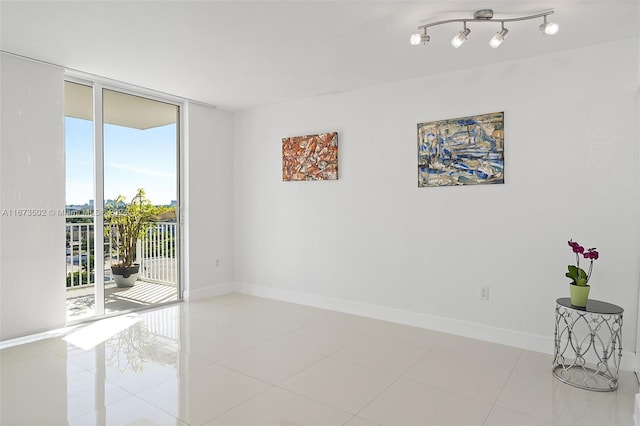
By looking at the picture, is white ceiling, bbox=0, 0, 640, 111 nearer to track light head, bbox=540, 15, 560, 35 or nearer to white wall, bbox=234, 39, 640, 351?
track light head, bbox=540, 15, 560, 35

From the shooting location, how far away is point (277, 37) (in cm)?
292

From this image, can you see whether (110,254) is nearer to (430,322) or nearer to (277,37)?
(277,37)

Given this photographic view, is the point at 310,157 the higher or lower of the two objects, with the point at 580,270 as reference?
higher

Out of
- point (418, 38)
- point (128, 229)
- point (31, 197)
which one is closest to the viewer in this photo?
point (418, 38)

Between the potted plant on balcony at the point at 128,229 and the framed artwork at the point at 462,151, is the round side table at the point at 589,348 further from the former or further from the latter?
the potted plant on balcony at the point at 128,229

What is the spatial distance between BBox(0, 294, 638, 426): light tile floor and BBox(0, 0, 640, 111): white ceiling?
8.33 ft

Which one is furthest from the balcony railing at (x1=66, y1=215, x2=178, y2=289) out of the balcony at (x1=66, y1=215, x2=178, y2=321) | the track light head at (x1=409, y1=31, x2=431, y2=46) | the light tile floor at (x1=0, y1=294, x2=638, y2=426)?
the track light head at (x1=409, y1=31, x2=431, y2=46)

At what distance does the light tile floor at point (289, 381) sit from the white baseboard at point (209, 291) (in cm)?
101

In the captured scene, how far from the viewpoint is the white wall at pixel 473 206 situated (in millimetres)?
2961

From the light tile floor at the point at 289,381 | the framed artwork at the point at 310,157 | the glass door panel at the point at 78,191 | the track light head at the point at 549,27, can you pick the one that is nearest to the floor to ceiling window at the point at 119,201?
the glass door panel at the point at 78,191

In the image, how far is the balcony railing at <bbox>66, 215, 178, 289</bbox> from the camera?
4027 millimetres

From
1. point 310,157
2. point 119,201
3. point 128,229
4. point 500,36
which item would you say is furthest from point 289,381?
point 128,229

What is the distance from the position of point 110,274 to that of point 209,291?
48.3 inches

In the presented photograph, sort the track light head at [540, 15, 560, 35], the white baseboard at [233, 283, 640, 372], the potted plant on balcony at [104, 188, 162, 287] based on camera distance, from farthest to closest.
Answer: the potted plant on balcony at [104, 188, 162, 287] → the white baseboard at [233, 283, 640, 372] → the track light head at [540, 15, 560, 35]
